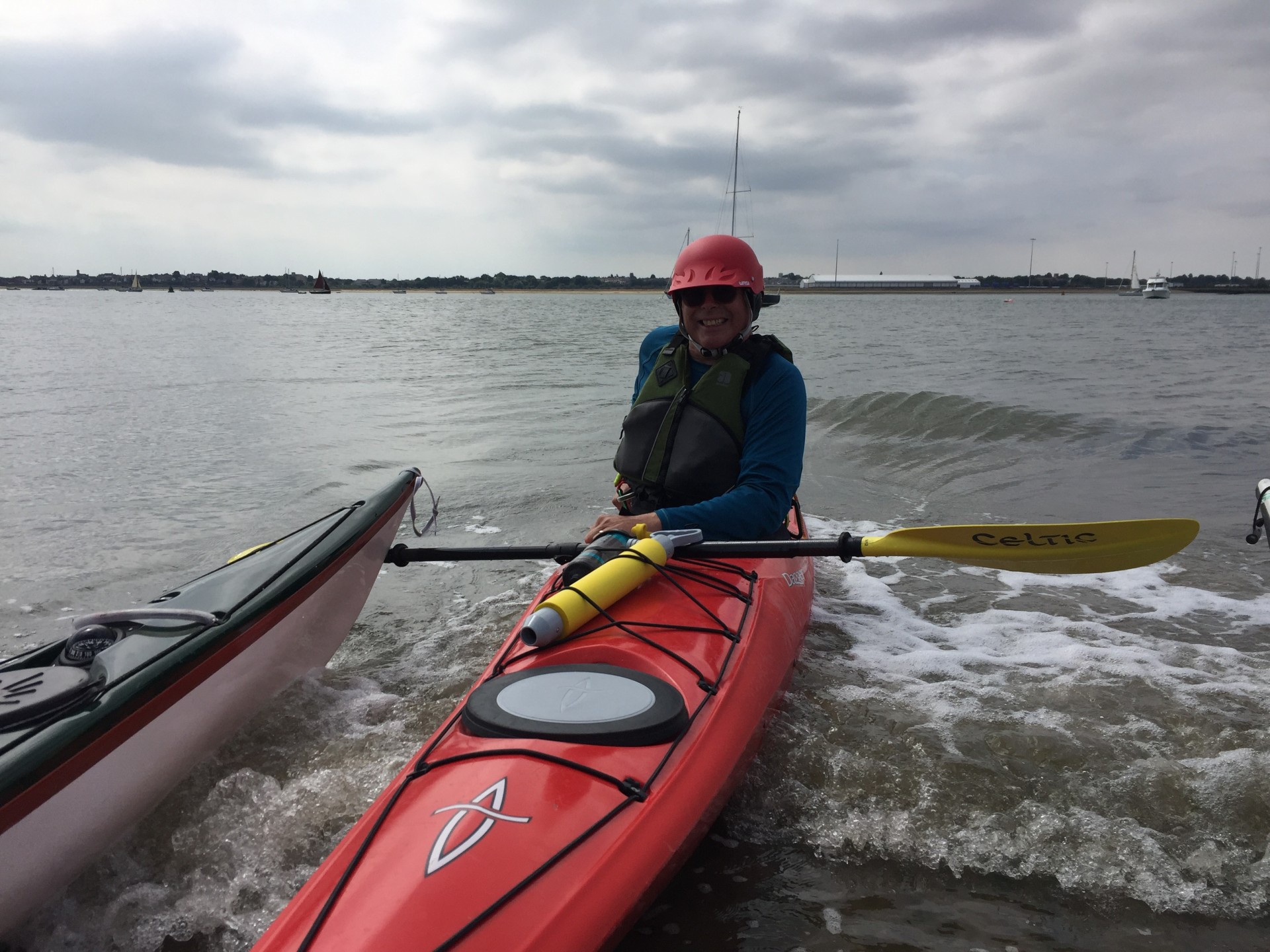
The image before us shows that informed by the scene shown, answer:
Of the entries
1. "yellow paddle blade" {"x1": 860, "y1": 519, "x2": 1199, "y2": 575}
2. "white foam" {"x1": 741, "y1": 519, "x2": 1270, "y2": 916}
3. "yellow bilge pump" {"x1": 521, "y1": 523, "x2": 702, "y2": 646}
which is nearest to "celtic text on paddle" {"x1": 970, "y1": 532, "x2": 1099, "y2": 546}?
"yellow paddle blade" {"x1": 860, "y1": 519, "x2": 1199, "y2": 575}

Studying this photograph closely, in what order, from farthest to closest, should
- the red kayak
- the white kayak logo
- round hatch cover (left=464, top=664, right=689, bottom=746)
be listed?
round hatch cover (left=464, top=664, right=689, bottom=746) < the white kayak logo < the red kayak

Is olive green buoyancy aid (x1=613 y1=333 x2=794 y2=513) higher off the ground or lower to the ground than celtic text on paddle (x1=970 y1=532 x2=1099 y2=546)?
higher

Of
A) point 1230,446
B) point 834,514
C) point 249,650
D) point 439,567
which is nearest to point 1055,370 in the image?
point 1230,446

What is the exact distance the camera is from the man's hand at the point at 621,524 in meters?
3.32

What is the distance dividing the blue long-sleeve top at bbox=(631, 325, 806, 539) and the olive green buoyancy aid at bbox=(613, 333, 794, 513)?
64 millimetres

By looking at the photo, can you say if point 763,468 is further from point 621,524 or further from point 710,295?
point 710,295

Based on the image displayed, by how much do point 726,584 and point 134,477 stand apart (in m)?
6.50

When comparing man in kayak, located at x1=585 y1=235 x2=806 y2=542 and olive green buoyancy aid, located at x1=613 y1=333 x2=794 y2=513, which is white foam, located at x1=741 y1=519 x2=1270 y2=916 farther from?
olive green buoyancy aid, located at x1=613 y1=333 x2=794 y2=513

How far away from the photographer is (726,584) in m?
3.20

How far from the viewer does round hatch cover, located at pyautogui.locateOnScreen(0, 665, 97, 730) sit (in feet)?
6.51

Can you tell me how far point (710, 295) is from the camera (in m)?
3.57

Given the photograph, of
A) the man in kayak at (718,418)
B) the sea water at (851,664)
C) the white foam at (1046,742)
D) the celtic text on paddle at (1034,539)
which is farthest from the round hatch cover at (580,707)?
the celtic text on paddle at (1034,539)

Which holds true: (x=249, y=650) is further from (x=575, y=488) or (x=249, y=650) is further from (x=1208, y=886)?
(x=575, y=488)

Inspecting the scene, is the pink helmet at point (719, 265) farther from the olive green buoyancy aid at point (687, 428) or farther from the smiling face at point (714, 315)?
the olive green buoyancy aid at point (687, 428)
